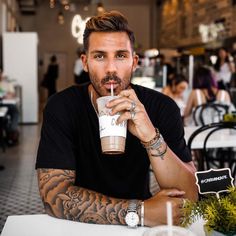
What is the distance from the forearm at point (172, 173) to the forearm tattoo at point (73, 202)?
0.20 m

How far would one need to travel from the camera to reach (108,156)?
169cm

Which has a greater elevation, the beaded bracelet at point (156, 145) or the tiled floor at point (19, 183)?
the beaded bracelet at point (156, 145)

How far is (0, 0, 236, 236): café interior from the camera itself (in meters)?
3.05

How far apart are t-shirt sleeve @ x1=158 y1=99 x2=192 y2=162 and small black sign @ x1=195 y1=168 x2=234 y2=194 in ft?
1.40

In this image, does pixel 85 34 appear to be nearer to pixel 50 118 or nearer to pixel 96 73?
pixel 96 73

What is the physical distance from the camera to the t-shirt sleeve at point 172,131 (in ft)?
5.80

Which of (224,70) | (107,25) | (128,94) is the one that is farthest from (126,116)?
(224,70)

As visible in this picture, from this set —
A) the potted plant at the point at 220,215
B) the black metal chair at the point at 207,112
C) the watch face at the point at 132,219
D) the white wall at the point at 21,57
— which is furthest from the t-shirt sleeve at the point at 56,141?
the white wall at the point at 21,57

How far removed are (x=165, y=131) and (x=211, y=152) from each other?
2562 mm

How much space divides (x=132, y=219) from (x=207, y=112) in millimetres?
4028

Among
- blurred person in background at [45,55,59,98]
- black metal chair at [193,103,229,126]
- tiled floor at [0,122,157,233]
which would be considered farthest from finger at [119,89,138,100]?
blurred person in background at [45,55,59,98]

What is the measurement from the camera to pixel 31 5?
61.7ft

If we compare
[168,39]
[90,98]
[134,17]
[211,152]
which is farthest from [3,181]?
[134,17]

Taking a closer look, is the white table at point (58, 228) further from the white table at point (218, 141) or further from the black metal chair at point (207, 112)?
the black metal chair at point (207, 112)
